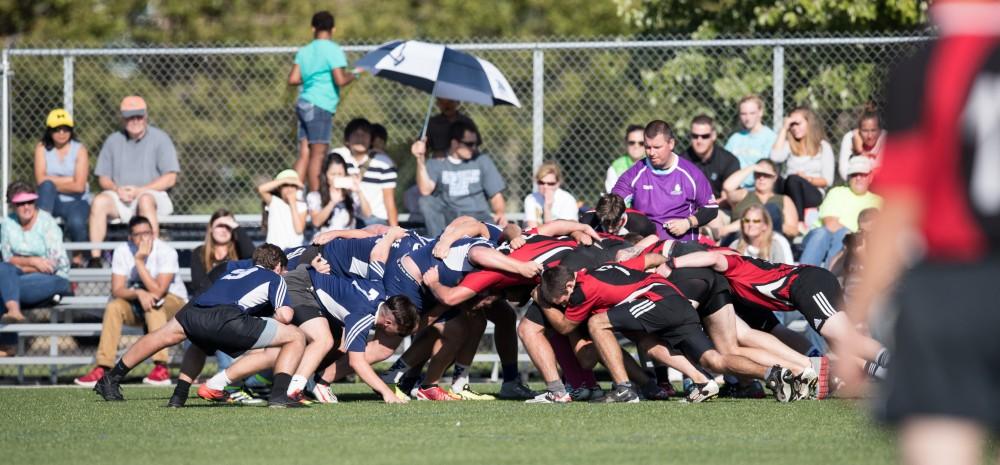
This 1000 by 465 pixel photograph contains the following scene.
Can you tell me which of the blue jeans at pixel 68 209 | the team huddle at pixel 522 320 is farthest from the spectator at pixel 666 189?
the blue jeans at pixel 68 209

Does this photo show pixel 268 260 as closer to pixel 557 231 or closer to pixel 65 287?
pixel 557 231

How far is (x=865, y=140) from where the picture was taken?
41.7ft

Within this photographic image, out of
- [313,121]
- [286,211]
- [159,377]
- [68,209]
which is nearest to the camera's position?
[159,377]

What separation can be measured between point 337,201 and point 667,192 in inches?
132

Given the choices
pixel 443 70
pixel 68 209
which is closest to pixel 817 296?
pixel 443 70

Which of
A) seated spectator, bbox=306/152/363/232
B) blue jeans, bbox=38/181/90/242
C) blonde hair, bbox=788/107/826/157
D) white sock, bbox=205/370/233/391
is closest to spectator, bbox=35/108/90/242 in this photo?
blue jeans, bbox=38/181/90/242

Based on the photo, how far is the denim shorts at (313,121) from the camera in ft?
43.9

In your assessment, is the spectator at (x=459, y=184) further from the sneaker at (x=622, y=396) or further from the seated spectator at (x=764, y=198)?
the sneaker at (x=622, y=396)

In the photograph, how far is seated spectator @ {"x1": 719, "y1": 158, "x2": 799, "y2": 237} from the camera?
12.5m

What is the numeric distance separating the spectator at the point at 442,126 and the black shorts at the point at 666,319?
415cm

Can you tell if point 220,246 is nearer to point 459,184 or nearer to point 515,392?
point 459,184

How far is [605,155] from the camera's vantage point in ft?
46.9

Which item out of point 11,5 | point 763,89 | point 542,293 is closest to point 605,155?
point 763,89

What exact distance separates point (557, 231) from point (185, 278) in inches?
176
